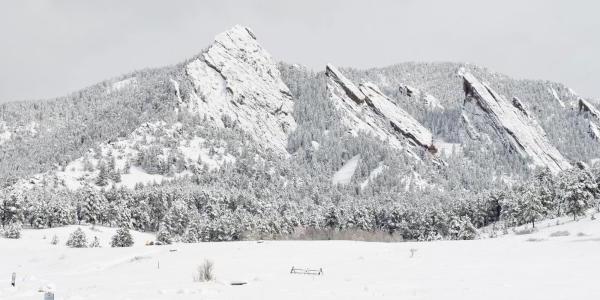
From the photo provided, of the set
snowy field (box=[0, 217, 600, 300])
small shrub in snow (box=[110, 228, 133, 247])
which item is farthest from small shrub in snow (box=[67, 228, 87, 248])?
snowy field (box=[0, 217, 600, 300])

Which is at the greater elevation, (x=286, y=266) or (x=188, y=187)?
(x=188, y=187)

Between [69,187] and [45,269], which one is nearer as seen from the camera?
[45,269]

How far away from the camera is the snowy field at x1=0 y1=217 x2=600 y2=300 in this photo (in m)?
23.4

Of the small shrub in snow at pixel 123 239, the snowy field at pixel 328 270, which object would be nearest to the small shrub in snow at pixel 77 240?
the small shrub in snow at pixel 123 239

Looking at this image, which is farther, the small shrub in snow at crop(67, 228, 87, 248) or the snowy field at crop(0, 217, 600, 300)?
the small shrub in snow at crop(67, 228, 87, 248)

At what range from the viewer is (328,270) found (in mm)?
37219

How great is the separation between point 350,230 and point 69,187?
A: 326ft

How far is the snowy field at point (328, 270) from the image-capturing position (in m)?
23.4

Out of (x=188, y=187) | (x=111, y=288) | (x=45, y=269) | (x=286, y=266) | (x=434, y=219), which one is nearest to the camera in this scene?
(x=111, y=288)

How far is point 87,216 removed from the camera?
144 m

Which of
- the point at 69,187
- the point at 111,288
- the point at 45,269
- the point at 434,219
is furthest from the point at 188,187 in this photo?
the point at 111,288

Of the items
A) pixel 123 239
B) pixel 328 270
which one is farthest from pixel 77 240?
pixel 328 270

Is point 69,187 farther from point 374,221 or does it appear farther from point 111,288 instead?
point 111,288

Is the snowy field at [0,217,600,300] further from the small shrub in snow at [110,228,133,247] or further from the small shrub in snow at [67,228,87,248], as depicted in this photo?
the small shrub in snow at [110,228,133,247]
